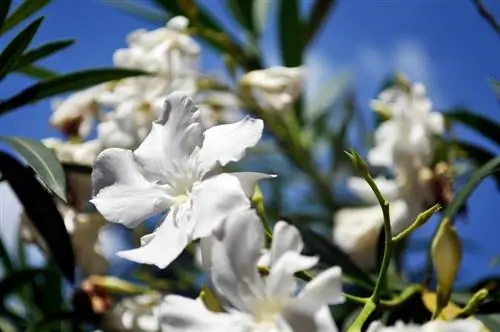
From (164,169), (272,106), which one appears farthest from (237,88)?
(164,169)

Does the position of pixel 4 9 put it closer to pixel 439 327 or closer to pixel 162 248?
pixel 162 248

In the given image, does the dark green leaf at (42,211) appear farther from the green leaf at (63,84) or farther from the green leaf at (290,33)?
the green leaf at (290,33)

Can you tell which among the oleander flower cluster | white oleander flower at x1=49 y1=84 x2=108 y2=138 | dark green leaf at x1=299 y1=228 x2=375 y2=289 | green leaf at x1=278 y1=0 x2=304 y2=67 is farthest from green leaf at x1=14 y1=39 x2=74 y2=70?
green leaf at x1=278 y1=0 x2=304 y2=67

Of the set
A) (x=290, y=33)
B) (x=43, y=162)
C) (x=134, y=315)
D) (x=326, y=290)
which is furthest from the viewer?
(x=290, y=33)

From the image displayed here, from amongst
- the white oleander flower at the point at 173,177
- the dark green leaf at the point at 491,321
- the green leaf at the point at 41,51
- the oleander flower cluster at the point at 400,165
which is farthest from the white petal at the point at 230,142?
the oleander flower cluster at the point at 400,165

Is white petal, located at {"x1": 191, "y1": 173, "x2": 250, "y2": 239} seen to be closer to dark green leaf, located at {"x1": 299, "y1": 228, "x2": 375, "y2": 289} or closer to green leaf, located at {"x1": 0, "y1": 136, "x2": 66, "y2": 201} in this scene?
green leaf, located at {"x1": 0, "y1": 136, "x2": 66, "y2": 201}

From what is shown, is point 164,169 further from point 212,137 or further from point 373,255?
point 373,255

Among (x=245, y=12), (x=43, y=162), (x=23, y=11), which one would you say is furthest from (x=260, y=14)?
(x=43, y=162)
